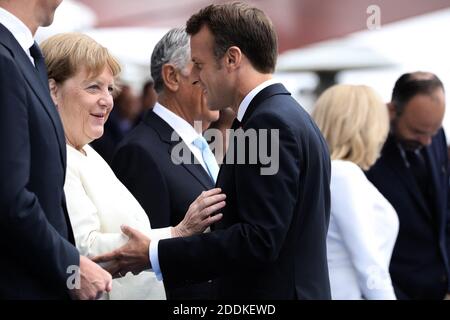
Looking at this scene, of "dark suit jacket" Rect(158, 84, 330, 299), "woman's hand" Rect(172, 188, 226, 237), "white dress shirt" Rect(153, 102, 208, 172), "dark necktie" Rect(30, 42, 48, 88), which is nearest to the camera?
"dark necktie" Rect(30, 42, 48, 88)

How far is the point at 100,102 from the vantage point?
3488 millimetres

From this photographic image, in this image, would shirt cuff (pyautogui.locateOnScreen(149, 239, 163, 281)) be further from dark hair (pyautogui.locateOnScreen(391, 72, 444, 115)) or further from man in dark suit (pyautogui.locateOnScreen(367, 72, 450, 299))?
dark hair (pyautogui.locateOnScreen(391, 72, 444, 115))

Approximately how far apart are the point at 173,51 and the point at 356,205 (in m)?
1.09

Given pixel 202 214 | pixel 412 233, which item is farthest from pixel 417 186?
pixel 202 214

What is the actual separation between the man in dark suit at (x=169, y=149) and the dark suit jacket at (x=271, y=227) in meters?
0.61

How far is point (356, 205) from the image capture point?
4.25 m

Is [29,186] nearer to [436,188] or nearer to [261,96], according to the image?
[261,96]

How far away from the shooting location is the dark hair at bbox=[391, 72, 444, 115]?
5330mm

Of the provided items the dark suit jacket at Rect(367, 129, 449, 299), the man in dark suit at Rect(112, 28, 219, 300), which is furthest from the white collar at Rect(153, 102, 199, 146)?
the dark suit jacket at Rect(367, 129, 449, 299)

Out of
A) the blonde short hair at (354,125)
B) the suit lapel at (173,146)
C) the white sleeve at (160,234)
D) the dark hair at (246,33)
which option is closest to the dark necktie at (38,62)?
the dark hair at (246,33)

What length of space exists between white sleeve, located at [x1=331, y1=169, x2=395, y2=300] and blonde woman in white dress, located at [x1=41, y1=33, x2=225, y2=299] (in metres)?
1.05

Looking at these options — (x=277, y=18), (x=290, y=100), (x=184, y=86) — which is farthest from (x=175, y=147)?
(x=277, y=18)
